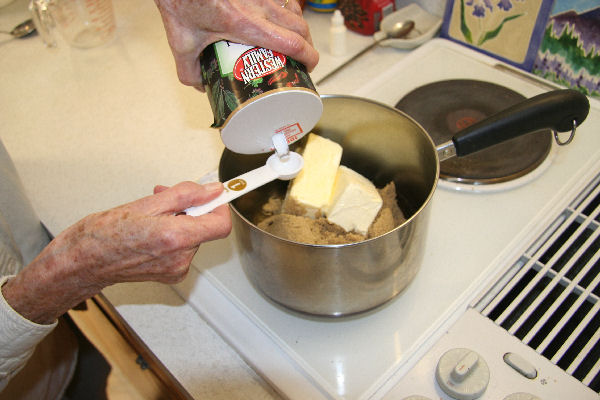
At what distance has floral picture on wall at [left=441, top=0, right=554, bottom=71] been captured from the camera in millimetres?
904

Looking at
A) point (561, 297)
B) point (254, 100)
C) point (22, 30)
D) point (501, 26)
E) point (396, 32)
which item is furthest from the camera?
point (22, 30)

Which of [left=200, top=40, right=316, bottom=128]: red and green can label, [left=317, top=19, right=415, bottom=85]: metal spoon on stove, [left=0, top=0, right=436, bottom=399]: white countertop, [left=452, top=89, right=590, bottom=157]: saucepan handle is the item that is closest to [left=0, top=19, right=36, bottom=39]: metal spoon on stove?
[left=0, top=0, right=436, bottom=399]: white countertop

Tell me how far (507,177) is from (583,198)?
0.13 meters

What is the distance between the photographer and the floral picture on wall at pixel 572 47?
850 millimetres

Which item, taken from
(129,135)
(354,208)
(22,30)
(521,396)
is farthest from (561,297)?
(22,30)

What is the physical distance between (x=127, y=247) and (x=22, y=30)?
952 millimetres

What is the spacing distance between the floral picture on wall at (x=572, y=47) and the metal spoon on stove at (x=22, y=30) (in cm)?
117

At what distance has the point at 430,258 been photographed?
0.71m

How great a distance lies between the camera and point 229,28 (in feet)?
1.77

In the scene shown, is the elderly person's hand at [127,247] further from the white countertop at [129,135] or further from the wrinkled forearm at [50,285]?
the white countertop at [129,135]

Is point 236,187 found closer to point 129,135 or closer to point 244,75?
point 244,75

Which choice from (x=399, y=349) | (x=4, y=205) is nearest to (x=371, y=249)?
(x=399, y=349)

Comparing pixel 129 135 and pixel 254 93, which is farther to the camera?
pixel 129 135

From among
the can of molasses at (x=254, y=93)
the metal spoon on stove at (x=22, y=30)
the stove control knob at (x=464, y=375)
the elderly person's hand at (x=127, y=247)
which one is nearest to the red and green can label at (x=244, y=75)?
the can of molasses at (x=254, y=93)
